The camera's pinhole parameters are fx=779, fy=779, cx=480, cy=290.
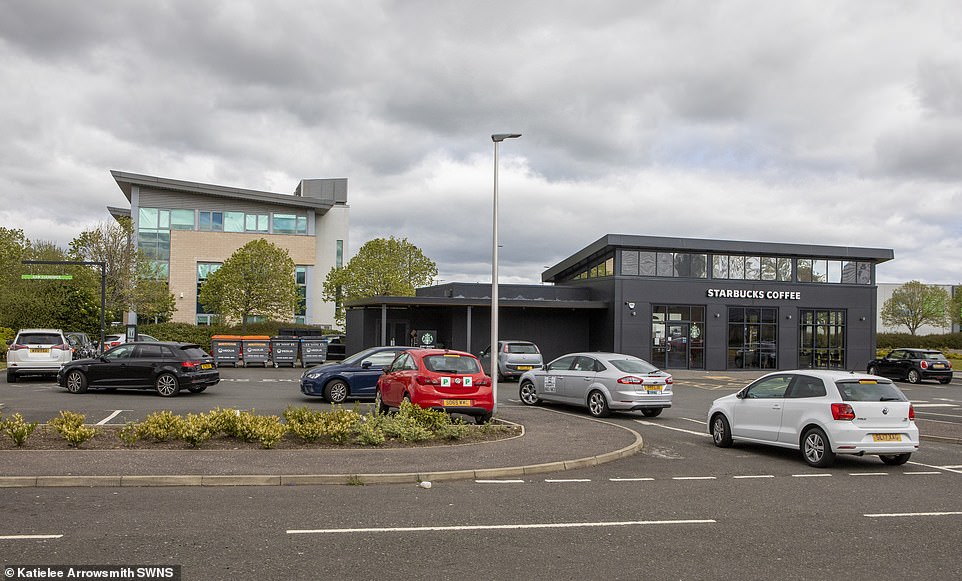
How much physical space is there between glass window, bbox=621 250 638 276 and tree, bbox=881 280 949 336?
62.7m

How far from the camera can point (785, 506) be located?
29.1 feet

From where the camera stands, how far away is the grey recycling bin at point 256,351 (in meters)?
35.5

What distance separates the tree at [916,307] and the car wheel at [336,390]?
84920 mm

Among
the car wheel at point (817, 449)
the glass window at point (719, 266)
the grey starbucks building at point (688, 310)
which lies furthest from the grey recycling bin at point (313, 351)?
the car wheel at point (817, 449)

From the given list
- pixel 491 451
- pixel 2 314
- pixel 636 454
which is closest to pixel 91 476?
pixel 491 451

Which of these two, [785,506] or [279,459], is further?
[279,459]

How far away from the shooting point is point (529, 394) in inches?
811

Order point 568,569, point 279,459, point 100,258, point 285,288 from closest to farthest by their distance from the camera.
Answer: point 568,569 → point 279,459 → point 100,258 → point 285,288

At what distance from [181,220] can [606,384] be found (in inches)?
2283

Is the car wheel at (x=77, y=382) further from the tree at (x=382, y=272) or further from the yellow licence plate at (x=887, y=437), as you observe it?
the tree at (x=382, y=272)

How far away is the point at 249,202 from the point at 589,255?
3829 centimetres

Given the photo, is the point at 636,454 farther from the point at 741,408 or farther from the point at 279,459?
the point at 279,459

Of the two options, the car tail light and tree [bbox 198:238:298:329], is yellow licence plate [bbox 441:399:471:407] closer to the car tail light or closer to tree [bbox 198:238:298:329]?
the car tail light

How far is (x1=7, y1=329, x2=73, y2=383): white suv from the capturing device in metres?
24.9
